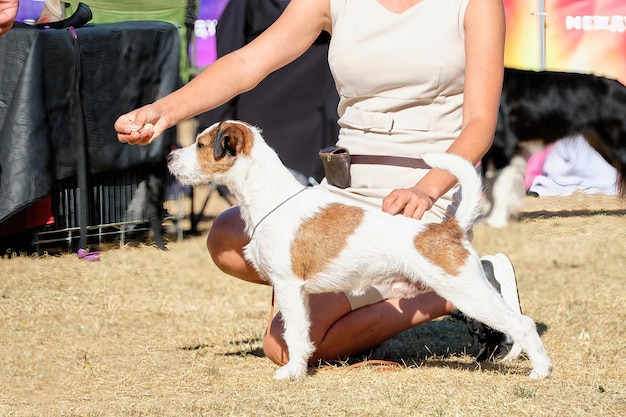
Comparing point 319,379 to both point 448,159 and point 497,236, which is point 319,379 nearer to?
point 448,159

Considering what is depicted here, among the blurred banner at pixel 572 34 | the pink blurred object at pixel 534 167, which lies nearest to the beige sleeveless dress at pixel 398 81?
the pink blurred object at pixel 534 167

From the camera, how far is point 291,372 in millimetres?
2932

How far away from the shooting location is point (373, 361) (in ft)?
10.5

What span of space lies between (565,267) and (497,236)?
823 mm

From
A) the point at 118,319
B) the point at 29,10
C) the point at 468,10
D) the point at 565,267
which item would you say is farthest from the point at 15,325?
the point at 29,10

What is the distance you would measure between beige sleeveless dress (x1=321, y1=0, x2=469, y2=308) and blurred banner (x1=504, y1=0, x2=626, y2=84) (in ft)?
14.3

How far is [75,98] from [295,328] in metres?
2.67

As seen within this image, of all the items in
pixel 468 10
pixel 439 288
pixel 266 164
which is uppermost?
pixel 468 10

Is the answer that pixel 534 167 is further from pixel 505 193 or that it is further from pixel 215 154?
pixel 215 154

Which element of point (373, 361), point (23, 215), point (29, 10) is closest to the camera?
point (373, 361)

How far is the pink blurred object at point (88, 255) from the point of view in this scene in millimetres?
4949

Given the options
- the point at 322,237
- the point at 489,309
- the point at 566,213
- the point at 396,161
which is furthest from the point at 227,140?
the point at 566,213

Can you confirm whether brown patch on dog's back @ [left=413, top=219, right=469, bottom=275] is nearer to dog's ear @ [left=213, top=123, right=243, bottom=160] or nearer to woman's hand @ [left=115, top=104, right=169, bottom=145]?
dog's ear @ [left=213, top=123, right=243, bottom=160]

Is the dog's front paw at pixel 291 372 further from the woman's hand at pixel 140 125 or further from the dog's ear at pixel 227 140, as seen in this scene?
the woman's hand at pixel 140 125
